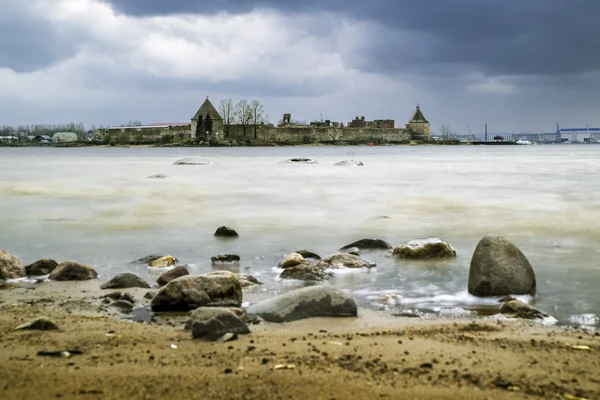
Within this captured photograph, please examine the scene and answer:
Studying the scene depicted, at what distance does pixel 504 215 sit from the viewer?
55.5 feet

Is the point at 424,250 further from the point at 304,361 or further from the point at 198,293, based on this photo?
the point at 304,361

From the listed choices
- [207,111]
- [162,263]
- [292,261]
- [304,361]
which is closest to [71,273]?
[162,263]

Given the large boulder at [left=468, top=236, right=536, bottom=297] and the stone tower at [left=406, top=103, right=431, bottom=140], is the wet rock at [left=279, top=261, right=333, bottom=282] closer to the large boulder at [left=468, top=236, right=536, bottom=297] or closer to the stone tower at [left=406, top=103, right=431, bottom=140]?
the large boulder at [left=468, top=236, right=536, bottom=297]

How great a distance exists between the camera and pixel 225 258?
9734 millimetres

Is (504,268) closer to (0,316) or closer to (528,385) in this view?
(528,385)

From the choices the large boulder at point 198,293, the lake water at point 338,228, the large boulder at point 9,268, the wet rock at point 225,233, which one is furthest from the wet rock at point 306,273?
the wet rock at point 225,233

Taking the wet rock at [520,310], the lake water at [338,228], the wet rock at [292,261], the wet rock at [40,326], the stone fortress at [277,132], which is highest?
the stone fortress at [277,132]

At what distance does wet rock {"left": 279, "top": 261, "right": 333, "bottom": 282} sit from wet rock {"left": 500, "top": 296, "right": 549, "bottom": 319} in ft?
7.92

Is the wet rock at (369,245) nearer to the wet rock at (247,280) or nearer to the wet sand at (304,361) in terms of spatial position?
the wet rock at (247,280)

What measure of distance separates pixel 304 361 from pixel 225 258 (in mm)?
5429

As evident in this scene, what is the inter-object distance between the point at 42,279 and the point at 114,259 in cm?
204

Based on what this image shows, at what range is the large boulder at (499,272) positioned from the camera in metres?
7.18

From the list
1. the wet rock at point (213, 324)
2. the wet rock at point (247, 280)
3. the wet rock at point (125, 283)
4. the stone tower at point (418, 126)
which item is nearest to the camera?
the wet rock at point (213, 324)

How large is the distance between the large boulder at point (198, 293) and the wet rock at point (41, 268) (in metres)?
2.54
